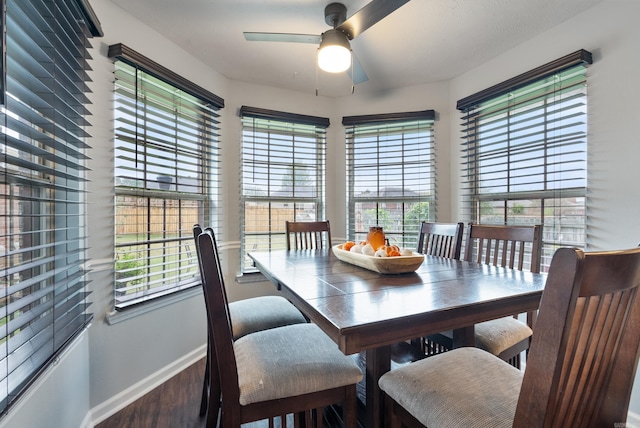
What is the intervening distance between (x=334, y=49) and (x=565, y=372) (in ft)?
5.62

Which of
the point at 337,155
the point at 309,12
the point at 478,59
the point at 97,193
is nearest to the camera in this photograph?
the point at 97,193

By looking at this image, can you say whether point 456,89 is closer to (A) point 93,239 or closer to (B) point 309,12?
(B) point 309,12

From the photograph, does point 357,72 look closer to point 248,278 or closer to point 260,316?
point 260,316

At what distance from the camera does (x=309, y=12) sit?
6.20ft

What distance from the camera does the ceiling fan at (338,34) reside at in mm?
1566

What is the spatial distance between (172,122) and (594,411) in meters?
2.63

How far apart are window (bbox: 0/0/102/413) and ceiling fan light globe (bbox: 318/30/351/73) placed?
1.20 metres

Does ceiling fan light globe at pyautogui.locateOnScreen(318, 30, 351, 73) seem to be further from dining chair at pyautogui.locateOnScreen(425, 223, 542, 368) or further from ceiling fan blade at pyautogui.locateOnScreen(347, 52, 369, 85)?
→ dining chair at pyautogui.locateOnScreen(425, 223, 542, 368)

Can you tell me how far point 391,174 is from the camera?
10.4ft

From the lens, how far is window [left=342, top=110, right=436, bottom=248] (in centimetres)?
306

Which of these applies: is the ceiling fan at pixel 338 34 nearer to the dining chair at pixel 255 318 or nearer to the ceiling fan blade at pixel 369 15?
the ceiling fan blade at pixel 369 15

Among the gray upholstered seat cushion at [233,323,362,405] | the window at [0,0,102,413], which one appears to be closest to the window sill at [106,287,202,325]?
the window at [0,0,102,413]

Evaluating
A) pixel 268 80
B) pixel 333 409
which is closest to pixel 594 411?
pixel 333 409

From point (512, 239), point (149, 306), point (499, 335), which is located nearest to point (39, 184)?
point (149, 306)
